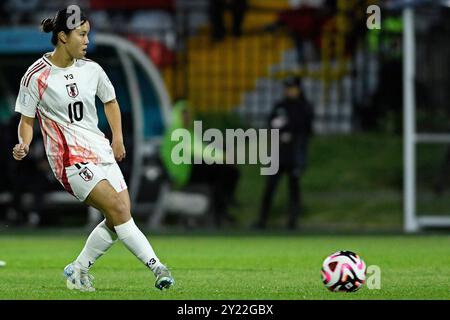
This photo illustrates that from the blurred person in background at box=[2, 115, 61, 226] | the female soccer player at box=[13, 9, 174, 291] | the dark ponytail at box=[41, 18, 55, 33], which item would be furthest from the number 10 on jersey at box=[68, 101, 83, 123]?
the blurred person in background at box=[2, 115, 61, 226]

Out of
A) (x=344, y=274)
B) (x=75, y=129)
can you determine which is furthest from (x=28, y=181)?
(x=344, y=274)

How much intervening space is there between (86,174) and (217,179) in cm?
1213

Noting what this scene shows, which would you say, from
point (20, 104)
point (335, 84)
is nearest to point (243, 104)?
point (335, 84)

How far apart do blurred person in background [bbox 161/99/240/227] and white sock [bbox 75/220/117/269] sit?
11571 mm

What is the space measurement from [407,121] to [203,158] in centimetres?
355

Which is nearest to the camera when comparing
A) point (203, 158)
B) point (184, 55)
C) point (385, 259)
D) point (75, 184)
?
point (75, 184)

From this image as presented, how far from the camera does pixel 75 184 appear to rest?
36.8 feet

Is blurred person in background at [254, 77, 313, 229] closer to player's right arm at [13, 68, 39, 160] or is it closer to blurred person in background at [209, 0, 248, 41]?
blurred person in background at [209, 0, 248, 41]

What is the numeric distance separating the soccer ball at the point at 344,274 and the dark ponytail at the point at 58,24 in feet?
9.54

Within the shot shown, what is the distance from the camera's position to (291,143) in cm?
2283

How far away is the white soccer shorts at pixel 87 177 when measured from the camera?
36.7 ft

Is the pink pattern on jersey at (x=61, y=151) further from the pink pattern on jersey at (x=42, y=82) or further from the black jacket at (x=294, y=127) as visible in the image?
the black jacket at (x=294, y=127)

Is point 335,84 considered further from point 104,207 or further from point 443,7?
point 104,207

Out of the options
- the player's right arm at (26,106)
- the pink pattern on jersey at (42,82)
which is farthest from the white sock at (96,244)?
the pink pattern on jersey at (42,82)
